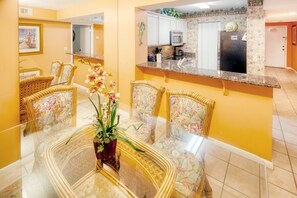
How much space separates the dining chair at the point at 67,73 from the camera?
2262 millimetres

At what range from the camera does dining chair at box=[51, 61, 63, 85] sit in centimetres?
216

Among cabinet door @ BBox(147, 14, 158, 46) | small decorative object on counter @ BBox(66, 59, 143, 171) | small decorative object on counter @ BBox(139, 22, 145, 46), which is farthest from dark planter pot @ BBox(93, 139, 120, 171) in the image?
cabinet door @ BBox(147, 14, 158, 46)

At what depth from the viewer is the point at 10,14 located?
1.84 metres

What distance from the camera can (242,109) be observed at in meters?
2.45

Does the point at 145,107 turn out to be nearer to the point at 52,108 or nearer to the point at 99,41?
the point at 52,108

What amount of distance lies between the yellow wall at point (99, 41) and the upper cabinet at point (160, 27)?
1720 mm

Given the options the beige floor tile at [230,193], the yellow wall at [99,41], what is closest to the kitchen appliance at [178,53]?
the yellow wall at [99,41]

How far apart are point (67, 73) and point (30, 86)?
406mm

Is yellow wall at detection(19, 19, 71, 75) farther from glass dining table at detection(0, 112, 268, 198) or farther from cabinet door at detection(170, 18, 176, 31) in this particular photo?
cabinet door at detection(170, 18, 176, 31)

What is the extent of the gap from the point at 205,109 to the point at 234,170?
96 centimetres

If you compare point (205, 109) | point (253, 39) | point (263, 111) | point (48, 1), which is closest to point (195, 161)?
point (205, 109)

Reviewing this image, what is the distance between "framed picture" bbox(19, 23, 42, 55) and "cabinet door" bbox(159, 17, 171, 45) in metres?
3.43

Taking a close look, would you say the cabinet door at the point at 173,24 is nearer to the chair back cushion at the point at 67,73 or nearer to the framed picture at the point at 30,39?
the chair back cushion at the point at 67,73

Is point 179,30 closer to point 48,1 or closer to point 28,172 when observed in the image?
→ point 48,1
